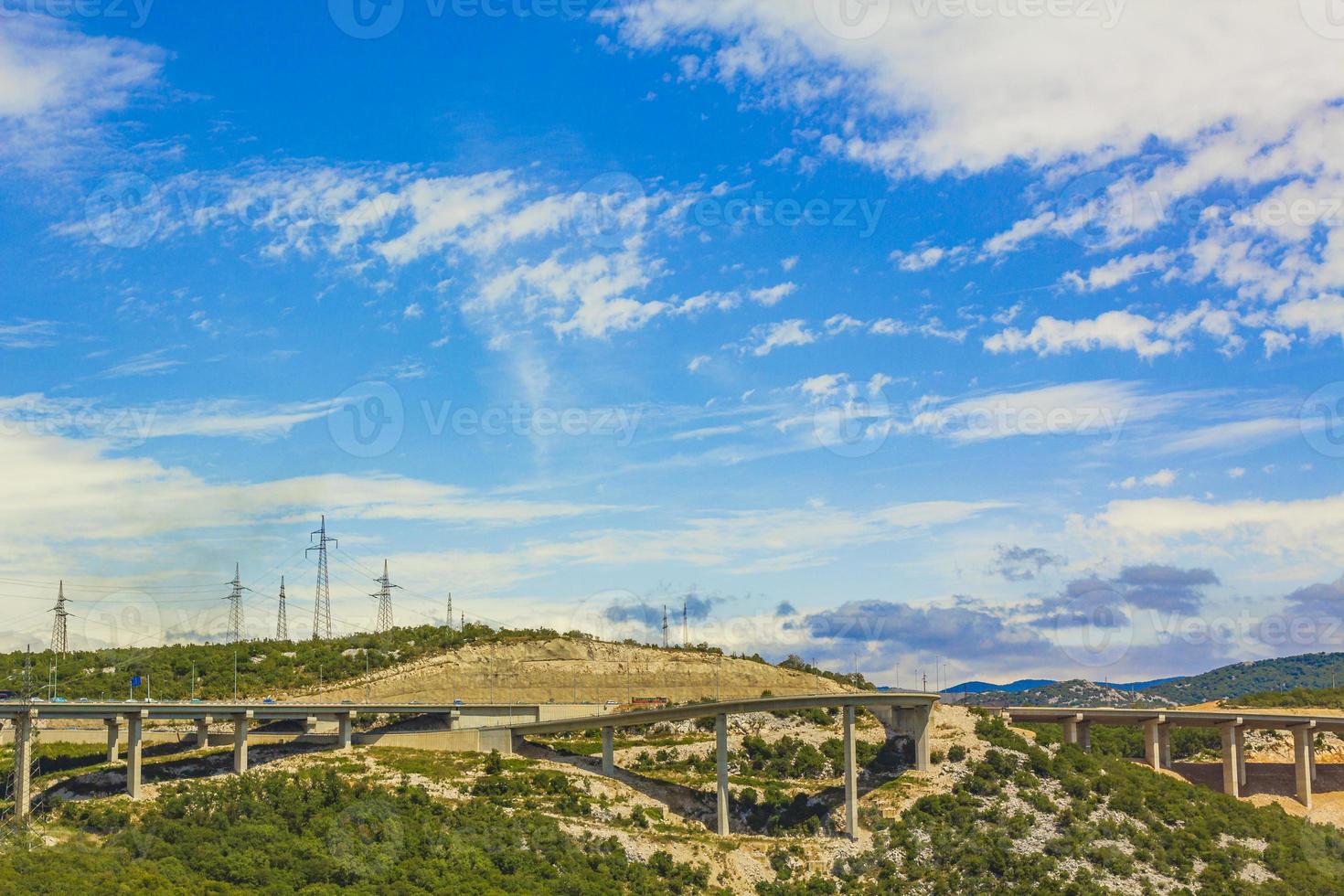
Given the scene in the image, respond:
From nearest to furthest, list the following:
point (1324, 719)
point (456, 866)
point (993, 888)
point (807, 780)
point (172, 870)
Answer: point (172, 870), point (456, 866), point (993, 888), point (807, 780), point (1324, 719)

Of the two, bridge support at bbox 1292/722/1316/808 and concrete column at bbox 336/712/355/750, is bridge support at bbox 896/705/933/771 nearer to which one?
bridge support at bbox 1292/722/1316/808

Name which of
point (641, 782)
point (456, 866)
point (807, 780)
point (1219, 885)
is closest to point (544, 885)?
point (456, 866)

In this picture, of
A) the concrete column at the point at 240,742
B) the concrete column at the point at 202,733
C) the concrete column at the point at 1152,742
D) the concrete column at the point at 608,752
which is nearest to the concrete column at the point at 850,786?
the concrete column at the point at 608,752

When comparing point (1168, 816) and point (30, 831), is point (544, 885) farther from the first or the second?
point (1168, 816)

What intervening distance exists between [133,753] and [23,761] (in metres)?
7.55

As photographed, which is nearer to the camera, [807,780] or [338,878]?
[338,878]

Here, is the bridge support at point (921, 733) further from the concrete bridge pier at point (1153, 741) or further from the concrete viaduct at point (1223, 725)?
the concrete bridge pier at point (1153, 741)

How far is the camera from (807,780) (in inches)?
4624

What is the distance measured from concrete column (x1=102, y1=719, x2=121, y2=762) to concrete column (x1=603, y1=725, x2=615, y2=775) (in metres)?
40.0

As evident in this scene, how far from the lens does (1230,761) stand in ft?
424

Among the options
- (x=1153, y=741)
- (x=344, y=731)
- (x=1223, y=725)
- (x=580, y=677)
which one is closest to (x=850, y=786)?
(x=1153, y=741)

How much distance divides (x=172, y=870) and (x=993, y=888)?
54.9 meters

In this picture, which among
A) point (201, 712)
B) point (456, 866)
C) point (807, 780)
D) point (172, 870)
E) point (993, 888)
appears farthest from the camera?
point (807, 780)

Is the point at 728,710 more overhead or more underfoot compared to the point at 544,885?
more overhead
